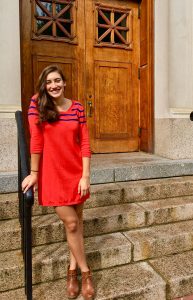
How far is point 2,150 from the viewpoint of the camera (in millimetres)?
3555

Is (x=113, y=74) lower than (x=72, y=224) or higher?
higher

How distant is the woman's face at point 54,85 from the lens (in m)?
1.99

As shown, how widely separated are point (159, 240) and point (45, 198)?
1.33 metres

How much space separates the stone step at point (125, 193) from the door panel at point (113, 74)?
1.61m

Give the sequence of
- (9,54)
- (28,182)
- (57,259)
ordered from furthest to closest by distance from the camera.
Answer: (9,54), (57,259), (28,182)

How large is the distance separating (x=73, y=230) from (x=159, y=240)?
1078 millimetres

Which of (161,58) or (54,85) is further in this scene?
(161,58)

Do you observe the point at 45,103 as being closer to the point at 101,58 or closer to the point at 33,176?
the point at 33,176

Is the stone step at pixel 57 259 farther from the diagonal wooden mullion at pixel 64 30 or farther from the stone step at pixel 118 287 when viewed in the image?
the diagonal wooden mullion at pixel 64 30

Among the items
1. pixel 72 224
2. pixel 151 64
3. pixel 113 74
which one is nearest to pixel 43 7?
pixel 113 74

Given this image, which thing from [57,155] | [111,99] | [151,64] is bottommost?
[57,155]

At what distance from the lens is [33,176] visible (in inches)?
76.9

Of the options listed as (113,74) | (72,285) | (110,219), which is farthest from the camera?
(113,74)

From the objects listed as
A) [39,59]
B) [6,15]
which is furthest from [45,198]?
[39,59]
